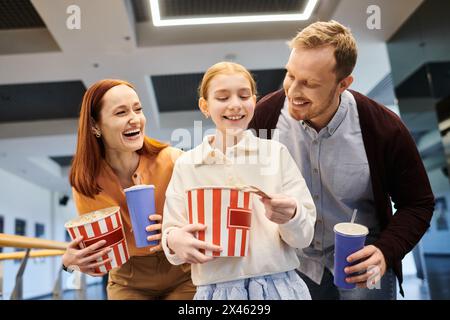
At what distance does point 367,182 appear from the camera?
3.16 feet

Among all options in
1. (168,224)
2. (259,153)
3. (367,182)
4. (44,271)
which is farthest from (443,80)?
(44,271)

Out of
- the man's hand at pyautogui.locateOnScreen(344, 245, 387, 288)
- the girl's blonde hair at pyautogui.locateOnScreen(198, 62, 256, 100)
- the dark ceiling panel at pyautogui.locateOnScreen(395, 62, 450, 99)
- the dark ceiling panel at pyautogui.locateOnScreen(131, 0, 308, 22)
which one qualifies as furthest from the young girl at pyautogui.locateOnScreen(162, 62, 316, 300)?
the dark ceiling panel at pyautogui.locateOnScreen(395, 62, 450, 99)

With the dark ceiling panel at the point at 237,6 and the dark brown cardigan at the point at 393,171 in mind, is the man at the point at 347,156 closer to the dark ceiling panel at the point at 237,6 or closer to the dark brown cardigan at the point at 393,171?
the dark brown cardigan at the point at 393,171

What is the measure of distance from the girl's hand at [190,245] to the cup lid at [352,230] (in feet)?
0.89

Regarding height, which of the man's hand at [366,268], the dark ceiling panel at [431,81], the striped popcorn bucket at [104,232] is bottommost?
the man's hand at [366,268]

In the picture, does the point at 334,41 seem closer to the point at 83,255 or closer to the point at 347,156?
the point at 347,156

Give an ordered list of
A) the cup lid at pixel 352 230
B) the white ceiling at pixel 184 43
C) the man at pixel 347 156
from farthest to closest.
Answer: the white ceiling at pixel 184 43 → the man at pixel 347 156 → the cup lid at pixel 352 230

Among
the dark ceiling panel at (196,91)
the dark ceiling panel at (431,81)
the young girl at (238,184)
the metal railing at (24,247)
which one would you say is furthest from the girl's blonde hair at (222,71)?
the dark ceiling panel at (431,81)

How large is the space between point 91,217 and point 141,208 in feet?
0.40

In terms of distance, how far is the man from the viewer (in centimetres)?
92

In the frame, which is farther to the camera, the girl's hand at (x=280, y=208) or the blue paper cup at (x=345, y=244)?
the blue paper cup at (x=345, y=244)

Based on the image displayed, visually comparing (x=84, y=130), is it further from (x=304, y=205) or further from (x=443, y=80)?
(x=443, y=80)

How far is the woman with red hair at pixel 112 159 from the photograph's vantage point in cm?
86

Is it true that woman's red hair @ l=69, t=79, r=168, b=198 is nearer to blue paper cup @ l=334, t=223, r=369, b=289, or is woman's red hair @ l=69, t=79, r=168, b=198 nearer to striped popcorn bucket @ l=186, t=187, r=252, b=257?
striped popcorn bucket @ l=186, t=187, r=252, b=257
